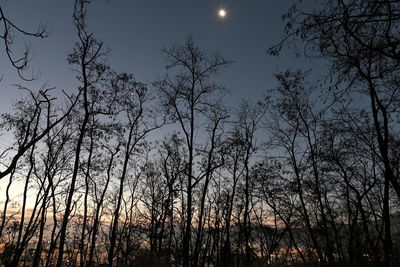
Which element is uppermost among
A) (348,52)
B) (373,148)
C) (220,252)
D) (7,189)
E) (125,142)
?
(125,142)

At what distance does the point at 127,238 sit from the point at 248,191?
19306mm

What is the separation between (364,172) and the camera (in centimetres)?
2450

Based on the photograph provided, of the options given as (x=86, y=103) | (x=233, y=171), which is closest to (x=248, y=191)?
(x=233, y=171)

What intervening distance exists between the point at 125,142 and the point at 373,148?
57.2ft

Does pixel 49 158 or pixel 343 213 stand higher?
pixel 49 158

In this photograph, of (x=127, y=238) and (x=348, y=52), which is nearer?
(x=348, y=52)

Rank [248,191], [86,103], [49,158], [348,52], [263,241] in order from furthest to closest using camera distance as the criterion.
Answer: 1. [263,241]
2. [248,191]
3. [49,158]
4. [86,103]
5. [348,52]

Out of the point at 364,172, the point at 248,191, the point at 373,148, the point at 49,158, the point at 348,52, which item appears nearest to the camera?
the point at 348,52

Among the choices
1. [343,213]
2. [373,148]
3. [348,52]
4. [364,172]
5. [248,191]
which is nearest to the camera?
[348,52]

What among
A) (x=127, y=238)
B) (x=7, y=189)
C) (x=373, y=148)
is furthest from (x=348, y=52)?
(x=127, y=238)

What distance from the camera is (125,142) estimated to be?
25531 mm

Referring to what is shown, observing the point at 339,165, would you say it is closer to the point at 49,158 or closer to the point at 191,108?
the point at 191,108

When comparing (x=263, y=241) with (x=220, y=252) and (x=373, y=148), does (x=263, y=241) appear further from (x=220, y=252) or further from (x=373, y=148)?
(x=373, y=148)

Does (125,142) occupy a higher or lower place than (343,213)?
higher
